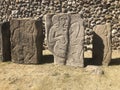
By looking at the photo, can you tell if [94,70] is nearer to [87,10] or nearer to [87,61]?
[87,61]

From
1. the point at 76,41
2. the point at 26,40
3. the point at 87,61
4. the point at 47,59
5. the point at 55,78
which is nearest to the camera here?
the point at 55,78

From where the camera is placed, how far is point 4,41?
826 cm

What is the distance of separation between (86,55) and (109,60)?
4.00 feet

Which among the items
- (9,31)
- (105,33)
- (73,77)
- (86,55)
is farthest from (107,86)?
(9,31)

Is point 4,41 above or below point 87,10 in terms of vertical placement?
below

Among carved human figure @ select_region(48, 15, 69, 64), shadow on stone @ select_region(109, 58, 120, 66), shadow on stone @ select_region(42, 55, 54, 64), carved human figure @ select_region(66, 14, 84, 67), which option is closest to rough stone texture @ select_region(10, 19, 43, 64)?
shadow on stone @ select_region(42, 55, 54, 64)

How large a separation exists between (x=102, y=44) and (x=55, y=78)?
1.61 meters

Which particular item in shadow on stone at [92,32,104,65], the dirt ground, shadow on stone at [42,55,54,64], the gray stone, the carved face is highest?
the carved face

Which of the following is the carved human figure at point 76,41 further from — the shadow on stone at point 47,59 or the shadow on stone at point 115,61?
the shadow on stone at point 115,61

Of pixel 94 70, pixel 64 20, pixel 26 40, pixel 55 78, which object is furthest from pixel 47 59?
pixel 94 70

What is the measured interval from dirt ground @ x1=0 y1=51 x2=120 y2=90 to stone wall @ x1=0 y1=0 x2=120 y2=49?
196 cm

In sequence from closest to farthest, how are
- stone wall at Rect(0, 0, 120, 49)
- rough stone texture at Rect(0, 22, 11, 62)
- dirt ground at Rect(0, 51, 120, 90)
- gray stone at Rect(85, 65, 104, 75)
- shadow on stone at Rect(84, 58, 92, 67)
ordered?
dirt ground at Rect(0, 51, 120, 90) → gray stone at Rect(85, 65, 104, 75) → shadow on stone at Rect(84, 58, 92, 67) → rough stone texture at Rect(0, 22, 11, 62) → stone wall at Rect(0, 0, 120, 49)

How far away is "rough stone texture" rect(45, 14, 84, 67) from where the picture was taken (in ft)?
24.9

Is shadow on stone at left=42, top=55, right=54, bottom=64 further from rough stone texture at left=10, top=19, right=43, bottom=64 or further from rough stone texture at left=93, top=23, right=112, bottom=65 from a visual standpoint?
rough stone texture at left=93, top=23, right=112, bottom=65
